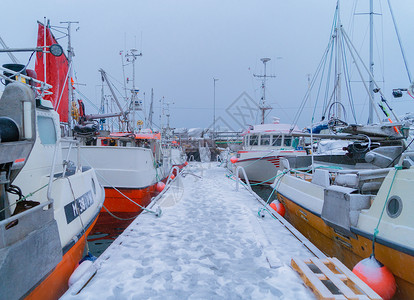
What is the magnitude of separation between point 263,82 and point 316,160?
1682cm

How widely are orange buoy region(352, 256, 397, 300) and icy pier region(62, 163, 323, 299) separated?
0.60m

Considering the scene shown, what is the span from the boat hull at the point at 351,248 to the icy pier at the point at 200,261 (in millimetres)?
544

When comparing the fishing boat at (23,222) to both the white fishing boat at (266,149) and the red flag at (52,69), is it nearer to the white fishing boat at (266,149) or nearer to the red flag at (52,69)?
the red flag at (52,69)

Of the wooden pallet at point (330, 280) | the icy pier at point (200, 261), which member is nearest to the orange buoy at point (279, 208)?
the icy pier at point (200, 261)

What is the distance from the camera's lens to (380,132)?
17.8 feet

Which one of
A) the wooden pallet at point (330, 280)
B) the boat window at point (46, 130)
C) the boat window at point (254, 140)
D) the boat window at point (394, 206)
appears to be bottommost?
the wooden pallet at point (330, 280)

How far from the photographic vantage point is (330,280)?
2.75 m

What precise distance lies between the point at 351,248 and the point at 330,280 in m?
1.39

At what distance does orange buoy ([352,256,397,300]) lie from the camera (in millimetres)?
2883

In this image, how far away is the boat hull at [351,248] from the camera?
2.90m

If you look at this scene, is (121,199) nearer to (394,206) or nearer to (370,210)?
(370,210)

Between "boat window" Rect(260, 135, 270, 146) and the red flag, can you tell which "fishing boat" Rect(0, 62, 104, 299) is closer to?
the red flag

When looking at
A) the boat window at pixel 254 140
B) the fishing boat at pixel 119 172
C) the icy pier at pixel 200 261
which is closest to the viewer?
the icy pier at pixel 200 261

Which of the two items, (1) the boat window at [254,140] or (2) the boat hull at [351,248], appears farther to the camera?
(1) the boat window at [254,140]
